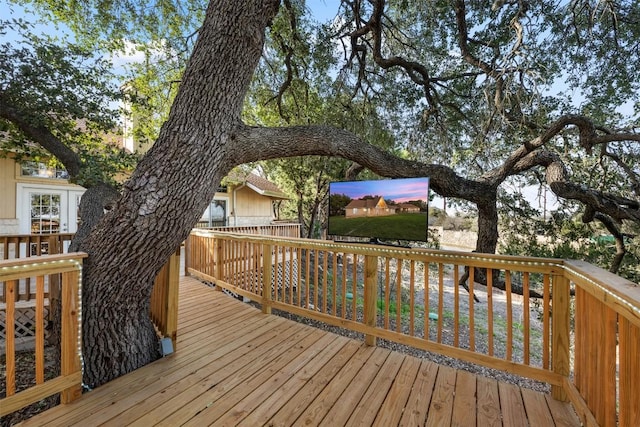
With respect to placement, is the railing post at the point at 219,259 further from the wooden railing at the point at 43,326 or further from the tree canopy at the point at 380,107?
the wooden railing at the point at 43,326

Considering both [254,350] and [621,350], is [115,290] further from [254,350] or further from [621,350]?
[621,350]

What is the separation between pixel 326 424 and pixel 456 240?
57.3ft

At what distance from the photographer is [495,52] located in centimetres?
410

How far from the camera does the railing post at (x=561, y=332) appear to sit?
1.99 metres

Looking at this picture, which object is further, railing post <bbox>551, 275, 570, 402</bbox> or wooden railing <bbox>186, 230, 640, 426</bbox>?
railing post <bbox>551, 275, 570, 402</bbox>

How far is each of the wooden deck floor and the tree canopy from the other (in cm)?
39

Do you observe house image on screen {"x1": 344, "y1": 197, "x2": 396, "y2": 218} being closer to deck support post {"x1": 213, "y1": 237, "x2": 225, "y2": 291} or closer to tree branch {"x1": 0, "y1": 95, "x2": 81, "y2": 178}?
deck support post {"x1": 213, "y1": 237, "x2": 225, "y2": 291}

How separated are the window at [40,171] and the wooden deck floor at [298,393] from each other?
23.5 feet

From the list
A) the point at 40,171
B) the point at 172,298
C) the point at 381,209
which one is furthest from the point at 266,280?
the point at 40,171

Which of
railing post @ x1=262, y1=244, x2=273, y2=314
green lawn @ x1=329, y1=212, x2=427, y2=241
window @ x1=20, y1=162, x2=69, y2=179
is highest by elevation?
window @ x1=20, y1=162, x2=69, y2=179

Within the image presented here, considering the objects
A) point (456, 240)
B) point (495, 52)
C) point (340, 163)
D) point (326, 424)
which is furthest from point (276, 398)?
point (456, 240)

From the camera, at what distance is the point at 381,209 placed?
2789 mm

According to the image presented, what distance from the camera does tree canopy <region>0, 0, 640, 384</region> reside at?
214 centimetres

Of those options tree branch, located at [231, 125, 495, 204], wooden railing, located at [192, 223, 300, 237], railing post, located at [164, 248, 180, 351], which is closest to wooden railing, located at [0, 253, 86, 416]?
railing post, located at [164, 248, 180, 351]
